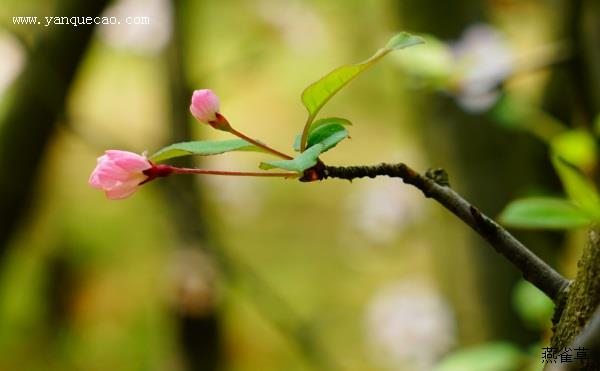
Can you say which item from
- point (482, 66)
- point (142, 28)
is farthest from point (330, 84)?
point (142, 28)

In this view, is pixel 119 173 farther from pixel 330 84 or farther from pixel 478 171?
pixel 478 171

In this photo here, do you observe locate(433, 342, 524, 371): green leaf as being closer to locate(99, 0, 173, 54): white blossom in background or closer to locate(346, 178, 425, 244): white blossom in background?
locate(99, 0, 173, 54): white blossom in background

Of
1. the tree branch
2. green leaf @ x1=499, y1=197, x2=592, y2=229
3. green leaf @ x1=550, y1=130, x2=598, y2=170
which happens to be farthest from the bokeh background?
the tree branch

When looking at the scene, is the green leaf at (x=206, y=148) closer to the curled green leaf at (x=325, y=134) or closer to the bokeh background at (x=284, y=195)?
the curled green leaf at (x=325, y=134)

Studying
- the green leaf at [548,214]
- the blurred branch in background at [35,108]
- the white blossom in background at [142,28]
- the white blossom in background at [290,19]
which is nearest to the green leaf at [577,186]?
the green leaf at [548,214]

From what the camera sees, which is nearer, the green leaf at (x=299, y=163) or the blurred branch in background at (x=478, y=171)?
the green leaf at (x=299, y=163)

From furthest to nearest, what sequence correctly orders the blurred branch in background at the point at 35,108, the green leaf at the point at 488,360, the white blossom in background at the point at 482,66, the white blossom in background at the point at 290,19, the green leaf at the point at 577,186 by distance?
the white blossom in background at the point at 290,19, the blurred branch in background at the point at 35,108, the white blossom in background at the point at 482,66, the green leaf at the point at 488,360, the green leaf at the point at 577,186

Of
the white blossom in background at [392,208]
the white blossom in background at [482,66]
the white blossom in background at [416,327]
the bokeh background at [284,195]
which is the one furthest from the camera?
the white blossom in background at [392,208]
